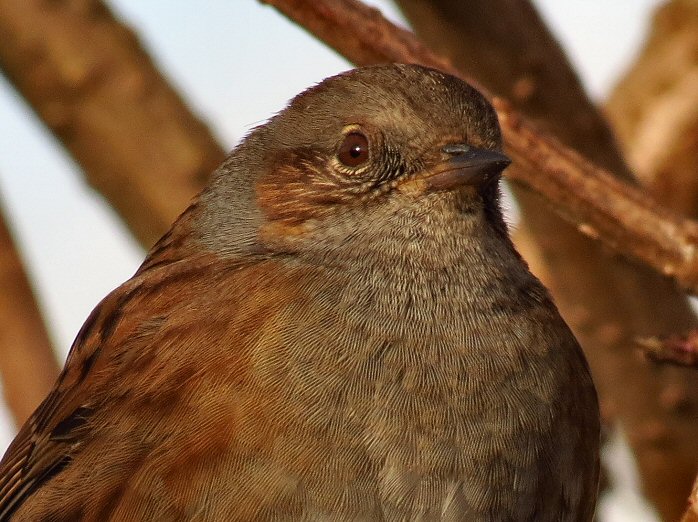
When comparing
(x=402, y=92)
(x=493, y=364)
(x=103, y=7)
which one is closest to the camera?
(x=493, y=364)

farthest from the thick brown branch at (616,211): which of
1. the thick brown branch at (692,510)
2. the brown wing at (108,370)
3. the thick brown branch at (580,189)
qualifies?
the thick brown branch at (692,510)

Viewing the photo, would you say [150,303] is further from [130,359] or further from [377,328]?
[377,328]

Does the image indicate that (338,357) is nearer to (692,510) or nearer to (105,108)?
(692,510)

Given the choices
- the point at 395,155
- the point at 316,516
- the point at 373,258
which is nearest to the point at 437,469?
the point at 316,516

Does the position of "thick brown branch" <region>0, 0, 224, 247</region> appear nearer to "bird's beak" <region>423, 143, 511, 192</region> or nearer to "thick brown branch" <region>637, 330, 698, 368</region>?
"bird's beak" <region>423, 143, 511, 192</region>

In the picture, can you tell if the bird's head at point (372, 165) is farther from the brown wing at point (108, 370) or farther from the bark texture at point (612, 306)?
the bark texture at point (612, 306)

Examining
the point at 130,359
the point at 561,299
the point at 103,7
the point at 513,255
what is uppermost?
the point at 103,7
